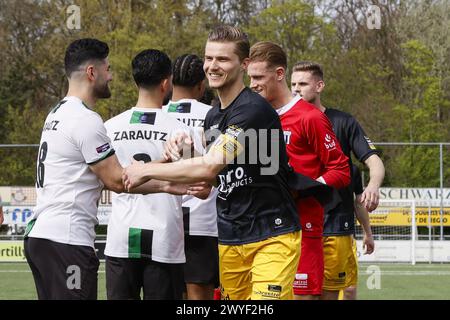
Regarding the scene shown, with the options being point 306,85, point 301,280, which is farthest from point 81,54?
point 306,85

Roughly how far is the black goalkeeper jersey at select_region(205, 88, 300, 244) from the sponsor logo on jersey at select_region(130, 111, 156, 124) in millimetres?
736

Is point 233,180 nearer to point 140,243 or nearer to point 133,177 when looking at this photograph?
point 133,177

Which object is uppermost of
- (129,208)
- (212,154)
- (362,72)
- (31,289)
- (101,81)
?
(362,72)

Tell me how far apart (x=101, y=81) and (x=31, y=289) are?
881cm

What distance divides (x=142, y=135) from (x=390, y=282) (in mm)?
10150

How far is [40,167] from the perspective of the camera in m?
5.31

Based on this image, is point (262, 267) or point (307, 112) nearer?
point (262, 267)

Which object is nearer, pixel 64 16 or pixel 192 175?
pixel 192 175

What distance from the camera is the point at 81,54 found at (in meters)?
5.48

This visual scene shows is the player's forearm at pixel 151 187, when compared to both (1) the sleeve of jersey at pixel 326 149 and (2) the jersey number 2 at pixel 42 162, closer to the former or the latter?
(2) the jersey number 2 at pixel 42 162

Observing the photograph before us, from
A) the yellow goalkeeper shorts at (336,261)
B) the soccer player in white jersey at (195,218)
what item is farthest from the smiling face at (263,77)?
the yellow goalkeeper shorts at (336,261)

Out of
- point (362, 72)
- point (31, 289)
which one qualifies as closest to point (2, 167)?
point (31, 289)

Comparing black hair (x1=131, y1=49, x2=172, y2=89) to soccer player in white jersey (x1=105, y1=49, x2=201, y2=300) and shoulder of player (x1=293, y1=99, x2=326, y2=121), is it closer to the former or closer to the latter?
soccer player in white jersey (x1=105, y1=49, x2=201, y2=300)
